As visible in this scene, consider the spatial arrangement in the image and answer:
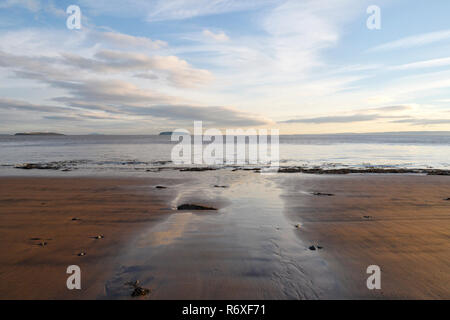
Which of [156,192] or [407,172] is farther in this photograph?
[407,172]

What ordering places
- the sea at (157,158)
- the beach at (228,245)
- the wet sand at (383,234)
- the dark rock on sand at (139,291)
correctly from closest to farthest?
the dark rock on sand at (139,291) → the beach at (228,245) → the wet sand at (383,234) → the sea at (157,158)

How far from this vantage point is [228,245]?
693cm

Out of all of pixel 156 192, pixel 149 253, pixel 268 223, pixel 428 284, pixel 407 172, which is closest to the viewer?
pixel 428 284

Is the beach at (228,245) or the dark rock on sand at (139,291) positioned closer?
the dark rock on sand at (139,291)

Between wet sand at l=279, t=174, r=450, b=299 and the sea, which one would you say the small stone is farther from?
the sea

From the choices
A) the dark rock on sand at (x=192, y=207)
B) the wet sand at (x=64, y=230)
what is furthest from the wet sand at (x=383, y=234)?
the wet sand at (x=64, y=230)

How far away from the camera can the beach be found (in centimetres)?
493

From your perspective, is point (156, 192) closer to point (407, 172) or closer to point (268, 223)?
point (268, 223)

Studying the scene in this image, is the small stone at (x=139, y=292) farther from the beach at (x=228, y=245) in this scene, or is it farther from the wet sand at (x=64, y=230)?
the wet sand at (x=64, y=230)

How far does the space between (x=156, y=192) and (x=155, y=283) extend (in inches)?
383

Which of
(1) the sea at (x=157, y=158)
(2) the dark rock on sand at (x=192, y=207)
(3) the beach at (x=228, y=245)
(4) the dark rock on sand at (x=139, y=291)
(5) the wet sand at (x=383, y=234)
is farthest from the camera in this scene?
(1) the sea at (x=157, y=158)

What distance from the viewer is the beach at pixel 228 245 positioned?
4925mm
